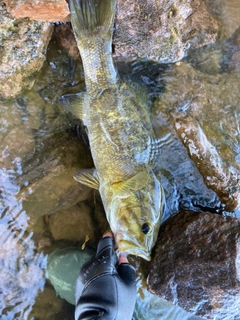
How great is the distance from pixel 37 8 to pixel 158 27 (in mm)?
1299

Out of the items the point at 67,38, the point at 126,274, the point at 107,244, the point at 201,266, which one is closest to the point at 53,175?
the point at 107,244

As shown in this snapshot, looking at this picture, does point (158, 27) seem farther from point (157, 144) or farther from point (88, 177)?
point (88, 177)

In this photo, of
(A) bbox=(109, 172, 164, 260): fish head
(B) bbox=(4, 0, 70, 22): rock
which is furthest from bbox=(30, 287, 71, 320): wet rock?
(B) bbox=(4, 0, 70, 22): rock

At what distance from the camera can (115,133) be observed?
3336 millimetres

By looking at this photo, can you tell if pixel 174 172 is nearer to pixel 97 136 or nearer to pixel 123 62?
pixel 97 136

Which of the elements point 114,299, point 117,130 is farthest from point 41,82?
point 114,299

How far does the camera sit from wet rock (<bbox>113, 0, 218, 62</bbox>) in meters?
3.42

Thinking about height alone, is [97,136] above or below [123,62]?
below

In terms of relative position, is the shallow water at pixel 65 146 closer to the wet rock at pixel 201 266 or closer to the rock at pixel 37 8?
the wet rock at pixel 201 266

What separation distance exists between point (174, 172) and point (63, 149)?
138 cm

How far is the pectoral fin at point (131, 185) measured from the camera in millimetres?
3209

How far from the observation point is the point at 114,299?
3008 mm

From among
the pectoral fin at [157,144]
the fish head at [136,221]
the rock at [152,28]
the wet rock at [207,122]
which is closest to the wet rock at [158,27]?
the rock at [152,28]

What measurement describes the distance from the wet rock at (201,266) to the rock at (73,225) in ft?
3.11
